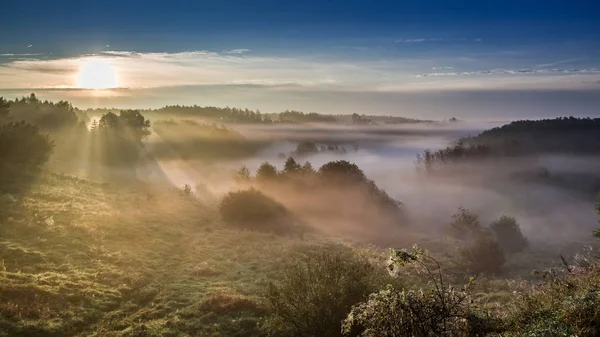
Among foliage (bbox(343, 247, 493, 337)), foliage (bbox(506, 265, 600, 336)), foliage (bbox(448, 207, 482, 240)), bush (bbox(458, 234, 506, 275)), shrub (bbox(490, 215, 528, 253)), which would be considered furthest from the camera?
foliage (bbox(448, 207, 482, 240))

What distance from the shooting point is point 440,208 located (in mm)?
93625

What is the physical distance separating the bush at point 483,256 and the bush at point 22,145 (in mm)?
62465

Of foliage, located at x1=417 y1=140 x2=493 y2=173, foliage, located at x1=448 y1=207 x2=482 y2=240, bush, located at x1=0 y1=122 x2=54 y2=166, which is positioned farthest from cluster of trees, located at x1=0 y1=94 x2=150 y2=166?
foliage, located at x1=417 y1=140 x2=493 y2=173

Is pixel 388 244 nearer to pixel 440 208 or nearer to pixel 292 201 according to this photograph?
pixel 292 201

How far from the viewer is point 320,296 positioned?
19344 mm

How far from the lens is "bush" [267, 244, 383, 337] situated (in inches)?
746

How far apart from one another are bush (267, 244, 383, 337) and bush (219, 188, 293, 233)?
35964 mm

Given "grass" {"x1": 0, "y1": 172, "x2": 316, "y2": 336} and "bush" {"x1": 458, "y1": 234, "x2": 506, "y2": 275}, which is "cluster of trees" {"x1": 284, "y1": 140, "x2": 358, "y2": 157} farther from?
"bush" {"x1": 458, "y1": 234, "x2": 506, "y2": 275}

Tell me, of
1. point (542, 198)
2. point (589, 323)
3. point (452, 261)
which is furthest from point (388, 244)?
point (542, 198)

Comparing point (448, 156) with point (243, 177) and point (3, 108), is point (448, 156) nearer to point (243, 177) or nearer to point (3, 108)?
point (243, 177)

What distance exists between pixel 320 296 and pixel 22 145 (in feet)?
182

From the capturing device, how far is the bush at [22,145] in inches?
2056

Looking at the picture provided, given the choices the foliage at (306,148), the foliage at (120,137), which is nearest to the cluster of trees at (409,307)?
the foliage at (120,137)

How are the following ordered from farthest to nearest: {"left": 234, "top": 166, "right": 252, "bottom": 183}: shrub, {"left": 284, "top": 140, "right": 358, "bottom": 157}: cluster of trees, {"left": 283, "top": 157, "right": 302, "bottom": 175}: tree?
{"left": 284, "top": 140, "right": 358, "bottom": 157}: cluster of trees → {"left": 283, "top": 157, "right": 302, "bottom": 175}: tree → {"left": 234, "top": 166, "right": 252, "bottom": 183}: shrub
